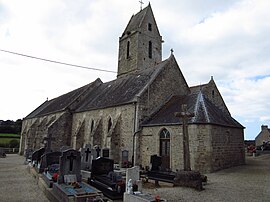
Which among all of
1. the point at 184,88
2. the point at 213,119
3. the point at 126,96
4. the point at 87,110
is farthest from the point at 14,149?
the point at 213,119

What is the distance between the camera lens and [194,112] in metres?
14.6

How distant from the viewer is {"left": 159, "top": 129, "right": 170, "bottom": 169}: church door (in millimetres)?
14953

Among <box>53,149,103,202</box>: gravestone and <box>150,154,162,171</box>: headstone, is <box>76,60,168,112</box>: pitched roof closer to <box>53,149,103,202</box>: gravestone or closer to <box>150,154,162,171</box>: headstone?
<box>150,154,162,171</box>: headstone

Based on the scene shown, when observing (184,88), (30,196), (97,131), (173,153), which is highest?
(184,88)

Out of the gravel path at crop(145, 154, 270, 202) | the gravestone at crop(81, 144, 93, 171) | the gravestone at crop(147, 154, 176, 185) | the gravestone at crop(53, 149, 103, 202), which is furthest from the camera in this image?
the gravestone at crop(81, 144, 93, 171)

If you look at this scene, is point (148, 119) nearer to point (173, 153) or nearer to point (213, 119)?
point (173, 153)

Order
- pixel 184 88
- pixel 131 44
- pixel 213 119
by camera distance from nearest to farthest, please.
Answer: pixel 213 119 → pixel 184 88 → pixel 131 44

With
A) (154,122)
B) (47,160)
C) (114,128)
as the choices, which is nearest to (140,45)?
(114,128)

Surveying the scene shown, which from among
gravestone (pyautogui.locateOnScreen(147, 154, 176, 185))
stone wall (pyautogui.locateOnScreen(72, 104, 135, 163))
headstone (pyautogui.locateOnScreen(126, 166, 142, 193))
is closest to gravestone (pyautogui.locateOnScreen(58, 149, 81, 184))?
headstone (pyautogui.locateOnScreen(126, 166, 142, 193))

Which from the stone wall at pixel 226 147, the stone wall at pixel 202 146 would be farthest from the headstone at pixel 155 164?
the stone wall at pixel 226 147

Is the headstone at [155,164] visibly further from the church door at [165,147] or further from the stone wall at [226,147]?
the stone wall at [226,147]

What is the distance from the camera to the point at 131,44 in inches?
1102

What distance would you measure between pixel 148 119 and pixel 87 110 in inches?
333

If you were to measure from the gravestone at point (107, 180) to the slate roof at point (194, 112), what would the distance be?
242 inches
